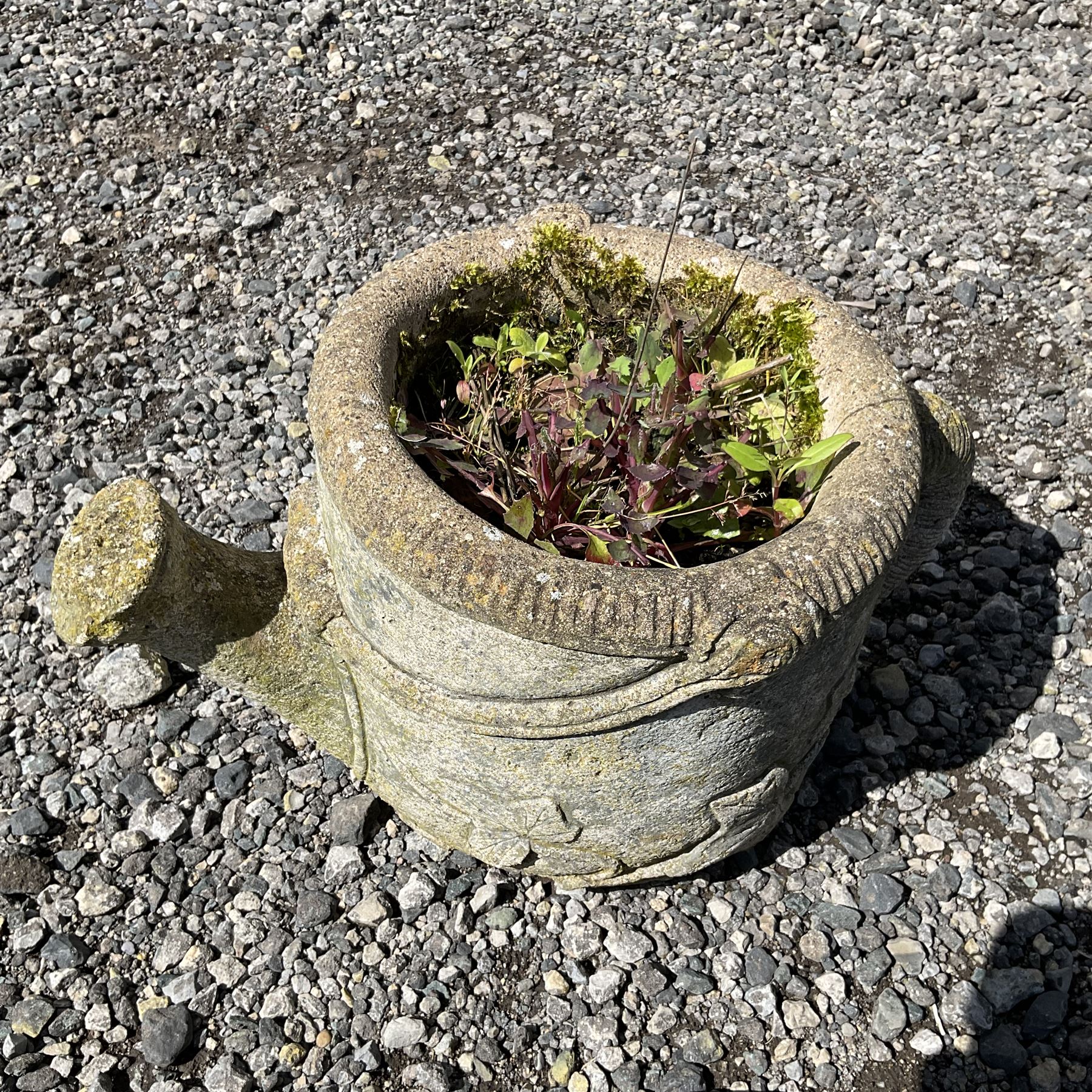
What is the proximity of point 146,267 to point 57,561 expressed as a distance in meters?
2.11

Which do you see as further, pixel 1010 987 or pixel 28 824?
pixel 28 824

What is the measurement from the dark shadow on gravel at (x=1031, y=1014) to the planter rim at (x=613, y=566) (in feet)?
3.47

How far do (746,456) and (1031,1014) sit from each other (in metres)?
1.34

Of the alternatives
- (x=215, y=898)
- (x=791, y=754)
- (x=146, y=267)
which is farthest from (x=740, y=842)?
(x=146, y=267)

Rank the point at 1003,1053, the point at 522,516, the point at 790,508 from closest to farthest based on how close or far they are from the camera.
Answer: the point at 522,516, the point at 790,508, the point at 1003,1053

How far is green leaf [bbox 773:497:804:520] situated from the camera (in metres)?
1.88

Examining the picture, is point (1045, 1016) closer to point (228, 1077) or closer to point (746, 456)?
point (746, 456)

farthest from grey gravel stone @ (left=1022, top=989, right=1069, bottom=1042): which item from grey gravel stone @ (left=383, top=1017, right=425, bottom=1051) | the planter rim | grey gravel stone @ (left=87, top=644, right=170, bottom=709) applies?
grey gravel stone @ (left=87, top=644, right=170, bottom=709)

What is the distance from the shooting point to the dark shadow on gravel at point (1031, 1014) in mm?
2096

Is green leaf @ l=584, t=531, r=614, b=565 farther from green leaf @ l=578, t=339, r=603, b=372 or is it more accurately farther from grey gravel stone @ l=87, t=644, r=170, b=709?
grey gravel stone @ l=87, t=644, r=170, b=709

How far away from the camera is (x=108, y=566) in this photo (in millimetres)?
1820

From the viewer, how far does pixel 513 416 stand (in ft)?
6.85

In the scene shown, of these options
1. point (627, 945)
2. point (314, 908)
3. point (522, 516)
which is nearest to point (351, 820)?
point (314, 908)

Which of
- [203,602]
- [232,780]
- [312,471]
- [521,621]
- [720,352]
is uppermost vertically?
[720,352]
